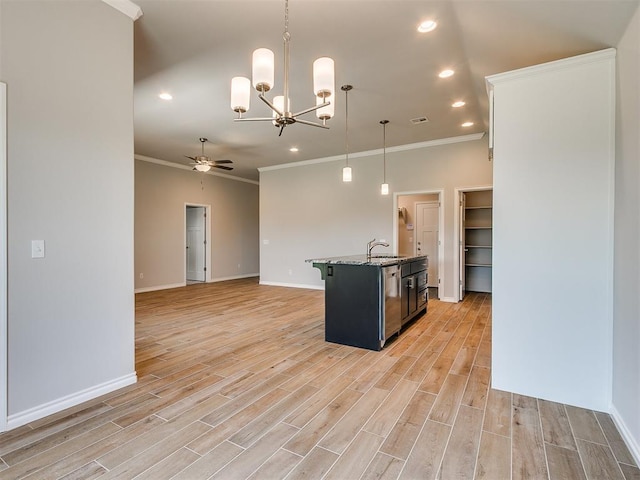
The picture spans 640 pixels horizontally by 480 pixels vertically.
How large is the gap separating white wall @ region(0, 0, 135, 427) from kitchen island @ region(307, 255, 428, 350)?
1958mm

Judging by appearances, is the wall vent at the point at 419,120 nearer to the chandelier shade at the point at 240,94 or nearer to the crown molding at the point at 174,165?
the chandelier shade at the point at 240,94

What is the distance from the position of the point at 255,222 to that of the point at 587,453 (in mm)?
8923

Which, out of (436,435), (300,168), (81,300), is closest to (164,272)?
(300,168)

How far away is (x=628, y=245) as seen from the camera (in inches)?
76.9

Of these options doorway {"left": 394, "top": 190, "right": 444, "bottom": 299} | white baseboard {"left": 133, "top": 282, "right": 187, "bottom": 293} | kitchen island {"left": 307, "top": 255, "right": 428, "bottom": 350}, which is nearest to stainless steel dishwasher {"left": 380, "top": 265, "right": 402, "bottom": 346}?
kitchen island {"left": 307, "top": 255, "right": 428, "bottom": 350}

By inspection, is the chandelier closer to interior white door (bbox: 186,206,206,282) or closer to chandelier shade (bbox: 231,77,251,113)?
chandelier shade (bbox: 231,77,251,113)

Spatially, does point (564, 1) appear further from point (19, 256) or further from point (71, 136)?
point (19, 256)

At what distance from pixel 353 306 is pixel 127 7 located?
3.21 m

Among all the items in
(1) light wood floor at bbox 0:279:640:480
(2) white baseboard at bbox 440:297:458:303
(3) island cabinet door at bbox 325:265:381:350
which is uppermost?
(3) island cabinet door at bbox 325:265:381:350

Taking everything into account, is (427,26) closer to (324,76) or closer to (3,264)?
(324,76)

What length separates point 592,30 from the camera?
2.13 meters

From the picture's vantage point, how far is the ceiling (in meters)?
2.29

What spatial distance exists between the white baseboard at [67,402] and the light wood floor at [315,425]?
57mm

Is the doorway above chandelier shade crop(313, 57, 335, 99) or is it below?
below
